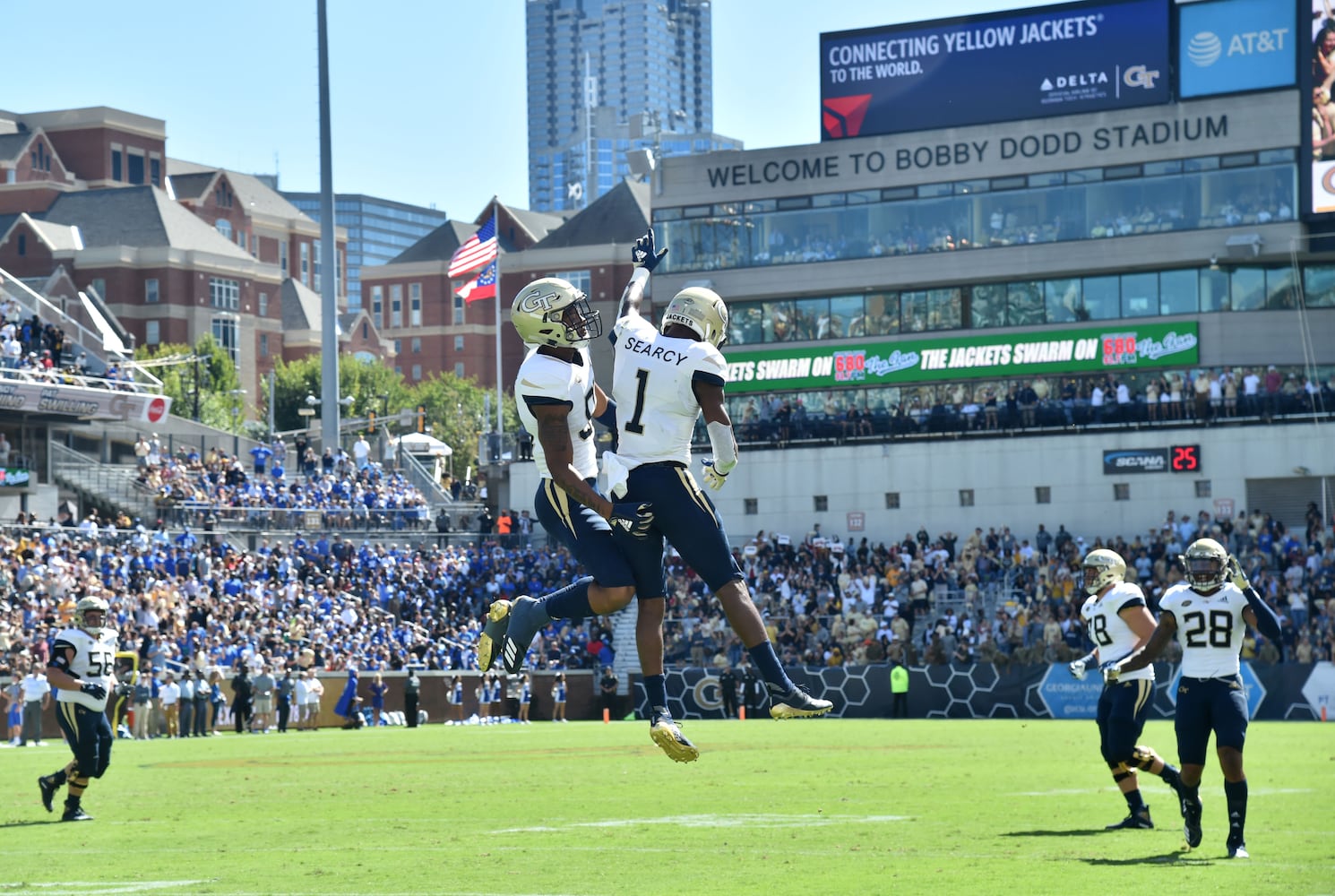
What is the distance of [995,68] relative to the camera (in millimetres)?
63594

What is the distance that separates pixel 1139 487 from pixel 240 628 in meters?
27.4

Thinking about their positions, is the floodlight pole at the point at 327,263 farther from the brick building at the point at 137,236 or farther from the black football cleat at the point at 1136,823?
the brick building at the point at 137,236

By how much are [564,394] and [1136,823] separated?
13.5 metres

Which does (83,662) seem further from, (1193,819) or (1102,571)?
(1193,819)

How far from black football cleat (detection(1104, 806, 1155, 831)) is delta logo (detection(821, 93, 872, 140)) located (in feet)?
152

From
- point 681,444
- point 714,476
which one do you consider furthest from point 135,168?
point 714,476

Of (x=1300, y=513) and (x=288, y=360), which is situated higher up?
(x=288, y=360)

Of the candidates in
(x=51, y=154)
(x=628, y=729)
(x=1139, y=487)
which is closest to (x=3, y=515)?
(x=628, y=729)

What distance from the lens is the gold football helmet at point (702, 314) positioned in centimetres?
1028

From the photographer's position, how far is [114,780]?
1172 inches

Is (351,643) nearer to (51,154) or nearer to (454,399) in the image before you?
(454,399)

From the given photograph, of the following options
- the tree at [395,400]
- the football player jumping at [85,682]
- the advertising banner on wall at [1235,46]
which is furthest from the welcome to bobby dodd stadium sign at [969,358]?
the tree at [395,400]

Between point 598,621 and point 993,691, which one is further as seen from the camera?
point 598,621

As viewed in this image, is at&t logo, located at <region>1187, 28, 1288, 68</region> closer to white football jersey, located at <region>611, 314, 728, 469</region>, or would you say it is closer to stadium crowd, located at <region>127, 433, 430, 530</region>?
stadium crowd, located at <region>127, 433, 430, 530</region>
